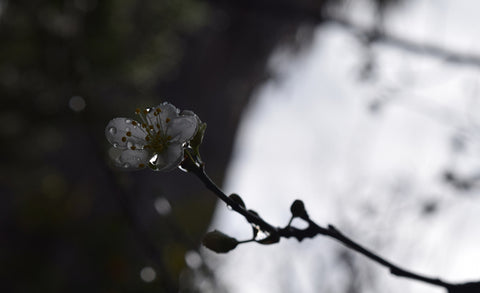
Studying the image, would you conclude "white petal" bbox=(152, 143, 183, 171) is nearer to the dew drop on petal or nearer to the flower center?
the flower center

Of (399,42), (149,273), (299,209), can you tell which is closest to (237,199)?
(299,209)

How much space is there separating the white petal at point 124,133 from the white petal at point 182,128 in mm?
84

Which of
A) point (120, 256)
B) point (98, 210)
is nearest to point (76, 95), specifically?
point (120, 256)

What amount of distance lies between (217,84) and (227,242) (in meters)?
3.85

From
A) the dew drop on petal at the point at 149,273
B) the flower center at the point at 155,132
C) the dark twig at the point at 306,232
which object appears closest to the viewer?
the dark twig at the point at 306,232

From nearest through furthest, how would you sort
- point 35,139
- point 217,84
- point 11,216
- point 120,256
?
point 35,139
point 120,256
point 11,216
point 217,84

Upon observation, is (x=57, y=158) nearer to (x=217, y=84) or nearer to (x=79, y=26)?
(x=217, y=84)

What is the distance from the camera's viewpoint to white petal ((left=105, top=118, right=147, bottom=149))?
693 millimetres

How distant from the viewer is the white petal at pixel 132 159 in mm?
647

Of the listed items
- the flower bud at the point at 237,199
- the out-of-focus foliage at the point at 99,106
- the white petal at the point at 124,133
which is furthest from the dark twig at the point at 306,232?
the out-of-focus foliage at the point at 99,106

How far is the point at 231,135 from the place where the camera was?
4906 millimetres

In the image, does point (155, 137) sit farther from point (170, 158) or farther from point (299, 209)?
point (299, 209)

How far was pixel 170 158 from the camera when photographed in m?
0.61

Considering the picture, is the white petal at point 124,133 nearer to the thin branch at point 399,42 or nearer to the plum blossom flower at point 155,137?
the plum blossom flower at point 155,137
